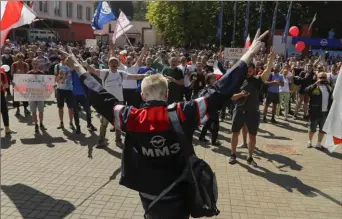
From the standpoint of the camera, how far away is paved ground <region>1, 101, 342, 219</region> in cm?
502

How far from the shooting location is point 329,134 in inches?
170

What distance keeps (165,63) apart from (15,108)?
534 cm

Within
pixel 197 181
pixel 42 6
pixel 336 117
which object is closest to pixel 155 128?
pixel 197 181

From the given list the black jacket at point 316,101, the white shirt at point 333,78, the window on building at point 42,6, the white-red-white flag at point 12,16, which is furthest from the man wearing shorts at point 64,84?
the window on building at point 42,6

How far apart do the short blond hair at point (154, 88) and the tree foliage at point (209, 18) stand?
1452 inches

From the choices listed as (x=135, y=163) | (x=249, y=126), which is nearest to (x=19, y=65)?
(x=249, y=126)

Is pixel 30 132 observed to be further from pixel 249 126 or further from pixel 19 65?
pixel 249 126

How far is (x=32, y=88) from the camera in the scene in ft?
29.2

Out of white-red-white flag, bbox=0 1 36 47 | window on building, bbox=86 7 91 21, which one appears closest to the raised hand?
white-red-white flag, bbox=0 1 36 47

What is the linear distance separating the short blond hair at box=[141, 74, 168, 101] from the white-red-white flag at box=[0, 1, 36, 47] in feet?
5.10

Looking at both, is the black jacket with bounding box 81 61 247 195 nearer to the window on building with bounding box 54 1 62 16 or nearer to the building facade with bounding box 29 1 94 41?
the building facade with bounding box 29 1 94 41

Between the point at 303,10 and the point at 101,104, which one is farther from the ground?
the point at 303,10

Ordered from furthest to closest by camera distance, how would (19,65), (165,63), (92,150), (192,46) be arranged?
(192,46) < (165,63) < (19,65) < (92,150)

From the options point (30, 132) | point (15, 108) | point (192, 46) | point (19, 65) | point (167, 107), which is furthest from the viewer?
point (192, 46)
